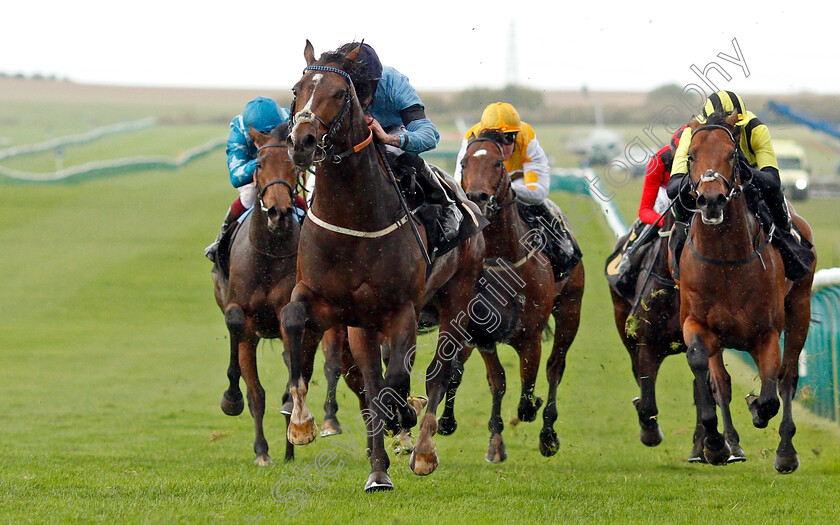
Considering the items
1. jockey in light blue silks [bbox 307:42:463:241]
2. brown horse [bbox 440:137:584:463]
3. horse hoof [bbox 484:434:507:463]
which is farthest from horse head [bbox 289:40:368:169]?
horse hoof [bbox 484:434:507:463]

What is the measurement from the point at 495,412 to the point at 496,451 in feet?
1.03

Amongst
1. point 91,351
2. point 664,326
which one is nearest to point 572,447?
point 664,326

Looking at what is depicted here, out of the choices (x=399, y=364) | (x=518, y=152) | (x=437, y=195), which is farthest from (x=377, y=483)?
(x=518, y=152)

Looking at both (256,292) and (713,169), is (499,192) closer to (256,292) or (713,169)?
(256,292)

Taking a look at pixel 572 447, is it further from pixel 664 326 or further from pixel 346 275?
pixel 346 275

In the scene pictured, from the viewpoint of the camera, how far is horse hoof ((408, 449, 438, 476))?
6.17 meters

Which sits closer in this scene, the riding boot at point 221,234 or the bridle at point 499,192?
the bridle at point 499,192

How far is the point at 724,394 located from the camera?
709cm

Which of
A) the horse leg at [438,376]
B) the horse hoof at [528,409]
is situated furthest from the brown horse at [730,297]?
the horse hoof at [528,409]

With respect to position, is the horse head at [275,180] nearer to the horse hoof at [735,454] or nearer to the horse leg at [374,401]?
the horse leg at [374,401]

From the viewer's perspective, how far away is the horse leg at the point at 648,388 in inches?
311

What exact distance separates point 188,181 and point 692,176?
33413 mm

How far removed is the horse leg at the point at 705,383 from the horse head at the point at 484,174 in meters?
1.73

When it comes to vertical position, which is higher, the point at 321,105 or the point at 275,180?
the point at 321,105
